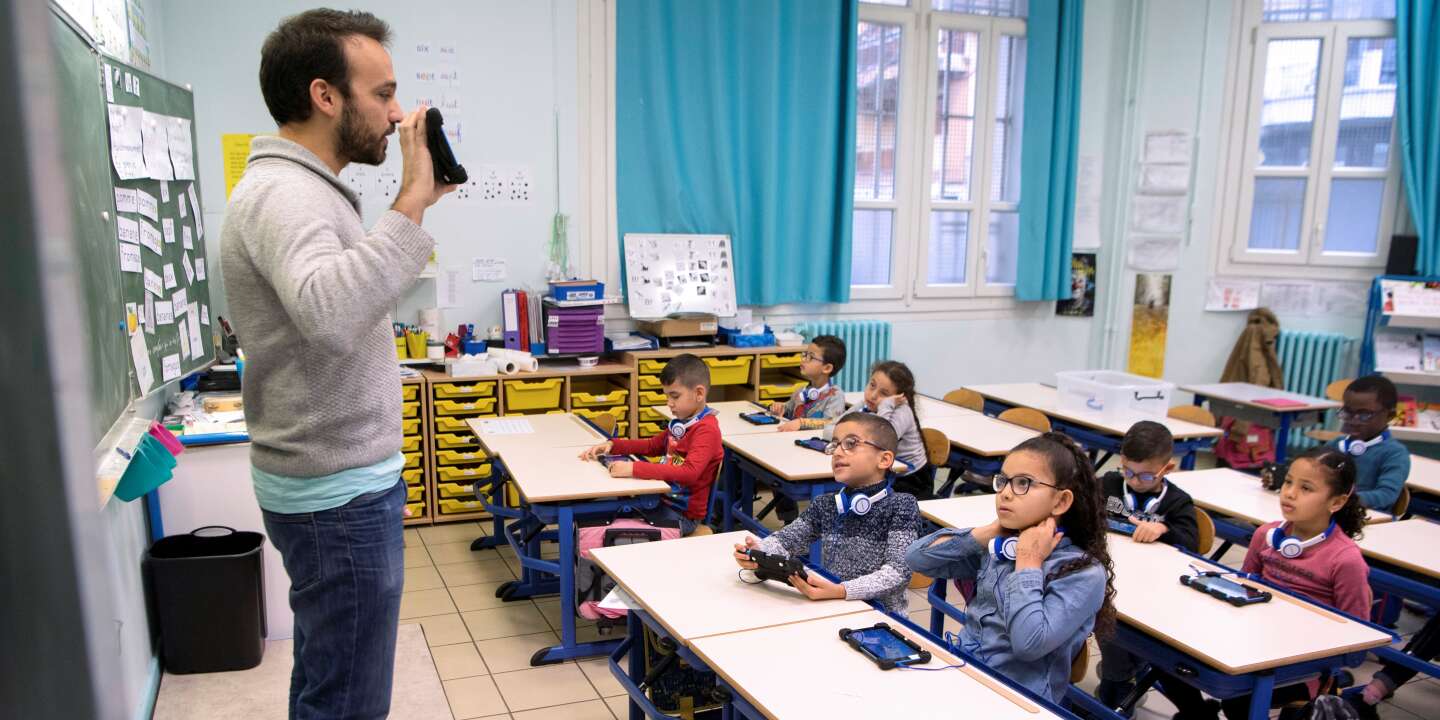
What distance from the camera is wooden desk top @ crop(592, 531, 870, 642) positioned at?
217 cm

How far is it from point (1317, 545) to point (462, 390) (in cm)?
379

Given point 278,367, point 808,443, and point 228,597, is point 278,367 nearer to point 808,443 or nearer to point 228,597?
point 228,597

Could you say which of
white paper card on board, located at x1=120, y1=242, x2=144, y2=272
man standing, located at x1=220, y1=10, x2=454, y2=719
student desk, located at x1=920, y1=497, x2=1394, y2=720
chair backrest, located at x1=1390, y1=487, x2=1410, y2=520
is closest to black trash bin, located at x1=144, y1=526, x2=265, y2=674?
white paper card on board, located at x1=120, y1=242, x2=144, y2=272

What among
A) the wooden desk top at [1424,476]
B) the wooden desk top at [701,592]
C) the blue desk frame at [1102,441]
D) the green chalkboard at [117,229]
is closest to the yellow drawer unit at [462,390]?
the green chalkboard at [117,229]

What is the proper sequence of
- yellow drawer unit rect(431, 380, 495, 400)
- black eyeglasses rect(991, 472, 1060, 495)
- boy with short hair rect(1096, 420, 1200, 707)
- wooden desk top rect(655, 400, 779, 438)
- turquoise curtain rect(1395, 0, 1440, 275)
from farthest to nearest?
turquoise curtain rect(1395, 0, 1440, 275) < yellow drawer unit rect(431, 380, 495, 400) < wooden desk top rect(655, 400, 779, 438) < boy with short hair rect(1096, 420, 1200, 707) < black eyeglasses rect(991, 472, 1060, 495)

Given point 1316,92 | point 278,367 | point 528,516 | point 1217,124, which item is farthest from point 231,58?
point 1316,92

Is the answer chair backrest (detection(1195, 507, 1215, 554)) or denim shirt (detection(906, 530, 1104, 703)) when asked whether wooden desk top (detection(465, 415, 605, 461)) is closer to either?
denim shirt (detection(906, 530, 1104, 703))

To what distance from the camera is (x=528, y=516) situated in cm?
377

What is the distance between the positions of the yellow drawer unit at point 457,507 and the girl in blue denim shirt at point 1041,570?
3.24m

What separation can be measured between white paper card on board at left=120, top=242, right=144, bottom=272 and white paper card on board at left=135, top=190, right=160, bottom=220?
0.13 m

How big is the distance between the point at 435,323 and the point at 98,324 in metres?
2.93

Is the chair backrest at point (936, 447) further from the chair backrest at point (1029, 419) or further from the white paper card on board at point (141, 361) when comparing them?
the white paper card on board at point (141, 361)

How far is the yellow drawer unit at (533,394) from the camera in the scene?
5.04 metres

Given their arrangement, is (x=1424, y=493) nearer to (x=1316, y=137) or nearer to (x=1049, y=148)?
(x=1049, y=148)
